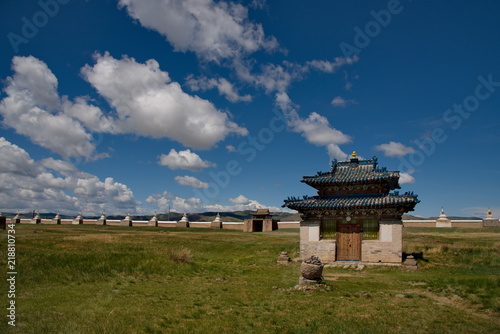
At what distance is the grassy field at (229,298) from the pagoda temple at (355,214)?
2189 millimetres

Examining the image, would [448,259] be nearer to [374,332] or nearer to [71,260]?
[374,332]

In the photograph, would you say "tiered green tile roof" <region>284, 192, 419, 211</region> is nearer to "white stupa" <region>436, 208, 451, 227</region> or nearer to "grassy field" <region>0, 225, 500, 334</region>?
"grassy field" <region>0, 225, 500, 334</region>

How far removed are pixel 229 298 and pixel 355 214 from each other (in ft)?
45.2

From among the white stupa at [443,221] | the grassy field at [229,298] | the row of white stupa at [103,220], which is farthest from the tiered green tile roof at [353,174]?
the row of white stupa at [103,220]

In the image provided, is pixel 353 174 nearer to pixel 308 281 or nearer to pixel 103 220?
pixel 308 281

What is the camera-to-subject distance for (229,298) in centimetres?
1206

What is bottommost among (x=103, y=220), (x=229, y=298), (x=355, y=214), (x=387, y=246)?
(x=103, y=220)

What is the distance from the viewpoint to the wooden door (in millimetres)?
22578

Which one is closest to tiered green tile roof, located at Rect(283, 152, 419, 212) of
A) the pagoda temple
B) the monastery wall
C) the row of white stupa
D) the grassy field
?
the pagoda temple

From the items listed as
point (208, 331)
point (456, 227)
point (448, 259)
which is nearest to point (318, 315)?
point (208, 331)

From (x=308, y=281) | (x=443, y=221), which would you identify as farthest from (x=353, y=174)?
(x=443, y=221)

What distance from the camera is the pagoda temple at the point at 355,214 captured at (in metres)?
21.6

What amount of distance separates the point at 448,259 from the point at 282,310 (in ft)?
59.0

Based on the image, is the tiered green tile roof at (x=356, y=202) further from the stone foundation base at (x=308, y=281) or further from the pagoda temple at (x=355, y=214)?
the stone foundation base at (x=308, y=281)
